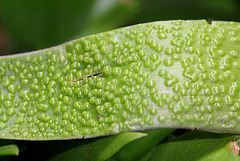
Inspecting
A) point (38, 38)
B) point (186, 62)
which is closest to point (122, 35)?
point (186, 62)

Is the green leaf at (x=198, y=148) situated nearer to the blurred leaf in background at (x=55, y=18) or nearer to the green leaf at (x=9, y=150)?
the green leaf at (x=9, y=150)

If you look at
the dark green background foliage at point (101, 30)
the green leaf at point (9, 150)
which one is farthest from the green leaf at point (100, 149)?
the green leaf at point (9, 150)

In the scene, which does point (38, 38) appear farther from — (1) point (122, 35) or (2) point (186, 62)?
(2) point (186, 62)

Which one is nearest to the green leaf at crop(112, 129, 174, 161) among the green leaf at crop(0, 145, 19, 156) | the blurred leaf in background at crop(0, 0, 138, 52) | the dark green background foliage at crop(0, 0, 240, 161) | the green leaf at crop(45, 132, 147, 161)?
the dark green background foliage at crop(0, 0, 240, 161)

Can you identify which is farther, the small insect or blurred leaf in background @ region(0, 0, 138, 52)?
blurred leaf in background @ region(0, 0, 138, 52)

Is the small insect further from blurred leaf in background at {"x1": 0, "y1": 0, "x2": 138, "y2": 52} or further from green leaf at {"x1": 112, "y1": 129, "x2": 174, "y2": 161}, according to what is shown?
blurred leaf in background at {"x1": 0, "y1": 0, "x2": 138, "y2": 52}

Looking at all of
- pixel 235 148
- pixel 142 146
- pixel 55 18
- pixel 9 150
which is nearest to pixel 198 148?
pixel 235 148

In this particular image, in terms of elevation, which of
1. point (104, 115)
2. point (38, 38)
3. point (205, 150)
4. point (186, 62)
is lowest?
point (205, 150)

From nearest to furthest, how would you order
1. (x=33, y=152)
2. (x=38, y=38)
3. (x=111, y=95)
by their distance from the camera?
(x=111, y=95) < (x=33, y=152) < (x=38, y=38)
